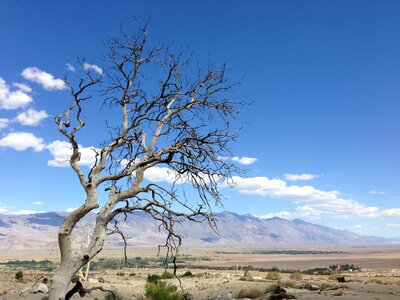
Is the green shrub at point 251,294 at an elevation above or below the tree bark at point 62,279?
below

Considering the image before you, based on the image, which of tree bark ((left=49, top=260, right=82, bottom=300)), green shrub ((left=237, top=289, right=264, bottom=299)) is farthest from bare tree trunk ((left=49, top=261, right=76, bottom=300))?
green shrub ((left=237, top=289, right=264, bottom=299))

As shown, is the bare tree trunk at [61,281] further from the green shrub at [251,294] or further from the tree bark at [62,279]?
the green shrub at [251,294]

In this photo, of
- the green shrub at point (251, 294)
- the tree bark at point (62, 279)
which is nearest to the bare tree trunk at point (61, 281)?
the tree bark at point (62, 279)

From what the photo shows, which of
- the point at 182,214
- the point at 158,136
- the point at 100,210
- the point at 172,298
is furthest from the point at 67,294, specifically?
the point at 172,298

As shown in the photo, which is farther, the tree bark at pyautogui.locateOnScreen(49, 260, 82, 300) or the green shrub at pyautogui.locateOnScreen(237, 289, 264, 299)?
the green shrub at pyautogui.locateOnScreen(237, 289, 264, 299)

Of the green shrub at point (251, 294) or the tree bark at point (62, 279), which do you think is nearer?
the tree bark at point (62, 279)

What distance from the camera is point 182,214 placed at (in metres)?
8.22

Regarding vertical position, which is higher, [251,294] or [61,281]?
[61,281]

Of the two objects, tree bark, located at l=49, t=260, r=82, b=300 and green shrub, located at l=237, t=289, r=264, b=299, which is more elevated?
tree bark, located at l=49, t=260, r=82, b=300

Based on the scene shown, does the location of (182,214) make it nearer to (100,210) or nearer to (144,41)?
(100,210)

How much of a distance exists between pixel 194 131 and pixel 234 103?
4.39 ft

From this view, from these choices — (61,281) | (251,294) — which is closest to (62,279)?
(61,281)

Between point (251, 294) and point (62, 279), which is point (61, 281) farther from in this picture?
point (251, 294)

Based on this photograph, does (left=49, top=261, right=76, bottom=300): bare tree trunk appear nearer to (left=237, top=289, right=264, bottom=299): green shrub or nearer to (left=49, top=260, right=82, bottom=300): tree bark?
(left=49, top=260, right=82, bottom=300): tree bark
